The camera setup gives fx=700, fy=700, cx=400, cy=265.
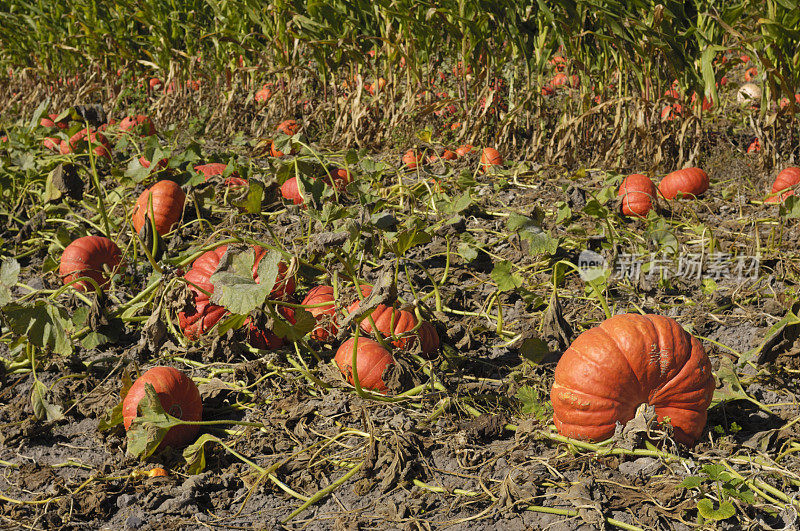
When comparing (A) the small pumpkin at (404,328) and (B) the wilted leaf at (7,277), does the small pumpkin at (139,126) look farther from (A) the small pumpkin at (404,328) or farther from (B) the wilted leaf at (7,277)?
(A) the small pumpkin at (404,328)

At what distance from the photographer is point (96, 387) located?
2.78m

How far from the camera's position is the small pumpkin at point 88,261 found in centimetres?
342

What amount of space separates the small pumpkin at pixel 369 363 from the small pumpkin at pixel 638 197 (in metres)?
2.01

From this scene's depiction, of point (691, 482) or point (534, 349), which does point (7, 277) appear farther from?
point (691, 482)

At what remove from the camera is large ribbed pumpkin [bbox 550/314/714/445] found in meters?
2.05

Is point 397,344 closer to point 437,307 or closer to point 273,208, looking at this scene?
point 437,307

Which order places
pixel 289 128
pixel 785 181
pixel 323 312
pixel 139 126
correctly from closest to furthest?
pixel 323 312 → pixel 785 181 → pixel 139 126 → pixel 289 128

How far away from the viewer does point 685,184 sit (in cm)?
419

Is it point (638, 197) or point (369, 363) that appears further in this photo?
point (638, 197)

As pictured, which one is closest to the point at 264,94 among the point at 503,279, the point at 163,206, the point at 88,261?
the point at 163,206

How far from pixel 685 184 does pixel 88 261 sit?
11.0 ft

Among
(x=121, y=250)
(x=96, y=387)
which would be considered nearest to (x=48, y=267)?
(x=121, y=250)

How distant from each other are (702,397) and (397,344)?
3.51 feet

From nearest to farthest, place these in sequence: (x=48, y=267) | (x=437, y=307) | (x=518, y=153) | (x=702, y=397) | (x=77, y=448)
Result: (x=702, y=397) < (x=77, y=448) < (x=437, y=307) < (x=48, y=267) < (x=518, y=153)
